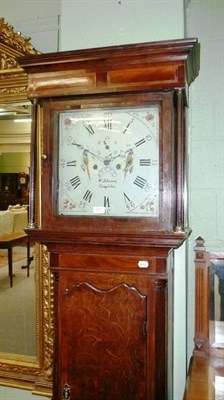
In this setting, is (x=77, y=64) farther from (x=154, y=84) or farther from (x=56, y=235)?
(x=56, y=235)

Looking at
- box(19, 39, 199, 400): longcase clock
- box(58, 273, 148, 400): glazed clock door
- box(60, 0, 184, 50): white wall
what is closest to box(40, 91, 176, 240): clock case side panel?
box(19, 39, 199, 400): longcase clock

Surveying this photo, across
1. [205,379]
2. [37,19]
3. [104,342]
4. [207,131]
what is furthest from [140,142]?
[37,19]

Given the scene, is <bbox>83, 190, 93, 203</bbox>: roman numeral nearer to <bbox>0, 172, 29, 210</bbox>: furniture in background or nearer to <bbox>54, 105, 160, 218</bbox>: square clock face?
<bbox>54, 105, 160, 218</bbox>: square clock face

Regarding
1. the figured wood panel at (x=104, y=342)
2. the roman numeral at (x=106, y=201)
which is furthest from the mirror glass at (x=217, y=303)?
the roman numeral at (x=106, y=201)

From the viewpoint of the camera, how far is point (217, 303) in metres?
1.57

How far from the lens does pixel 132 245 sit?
1170 mm

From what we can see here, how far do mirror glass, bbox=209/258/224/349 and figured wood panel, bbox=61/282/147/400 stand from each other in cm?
52

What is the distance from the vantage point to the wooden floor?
47.2 inches

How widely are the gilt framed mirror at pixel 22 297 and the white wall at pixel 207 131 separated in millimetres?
701

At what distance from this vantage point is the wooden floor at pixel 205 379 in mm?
1199

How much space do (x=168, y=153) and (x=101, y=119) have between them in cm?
28

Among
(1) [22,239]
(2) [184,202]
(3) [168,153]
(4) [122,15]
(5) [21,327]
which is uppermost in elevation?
(4) [122,15]

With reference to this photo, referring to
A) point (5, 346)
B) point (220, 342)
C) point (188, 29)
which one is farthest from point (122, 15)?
point (5, 346)

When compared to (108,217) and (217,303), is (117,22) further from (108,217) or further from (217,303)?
(217,303)
